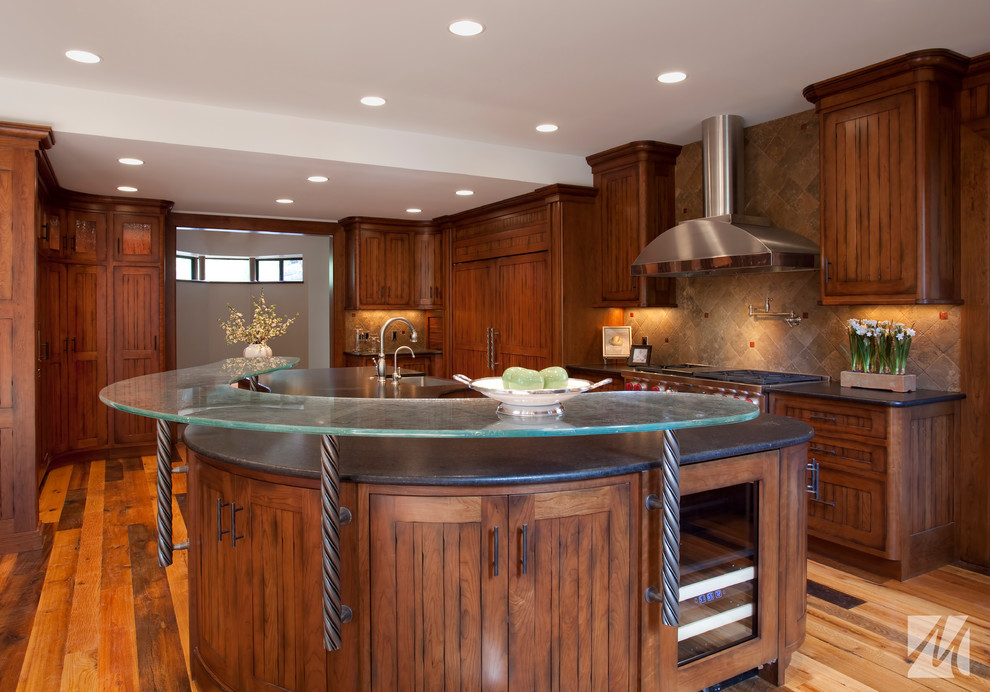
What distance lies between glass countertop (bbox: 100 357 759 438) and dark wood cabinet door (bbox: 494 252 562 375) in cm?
380

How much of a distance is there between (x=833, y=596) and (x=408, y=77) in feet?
11.5

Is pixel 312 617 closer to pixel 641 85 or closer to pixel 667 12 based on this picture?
pixel 667 12

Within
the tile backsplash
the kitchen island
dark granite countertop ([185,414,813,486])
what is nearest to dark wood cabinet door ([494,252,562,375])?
the tile backsplash

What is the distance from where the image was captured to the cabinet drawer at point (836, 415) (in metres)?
3.43

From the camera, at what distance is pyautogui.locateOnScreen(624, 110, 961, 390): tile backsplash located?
381 cm

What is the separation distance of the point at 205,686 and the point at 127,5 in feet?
9.20

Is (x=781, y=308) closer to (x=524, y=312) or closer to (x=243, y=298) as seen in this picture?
(x=524, y=312)

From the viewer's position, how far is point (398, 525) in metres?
1.86

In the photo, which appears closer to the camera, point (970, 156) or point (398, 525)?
point (398, 525)

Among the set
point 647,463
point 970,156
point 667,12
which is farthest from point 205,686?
point 970,156

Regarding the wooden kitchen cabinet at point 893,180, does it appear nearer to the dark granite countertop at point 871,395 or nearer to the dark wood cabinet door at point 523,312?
the dark granite countertop at point 871,395

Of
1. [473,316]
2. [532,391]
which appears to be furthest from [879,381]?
[473,316]

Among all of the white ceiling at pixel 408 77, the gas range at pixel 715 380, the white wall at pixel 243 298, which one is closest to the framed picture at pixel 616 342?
the gas range at pixel 715 380

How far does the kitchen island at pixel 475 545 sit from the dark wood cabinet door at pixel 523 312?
3.70 metres
